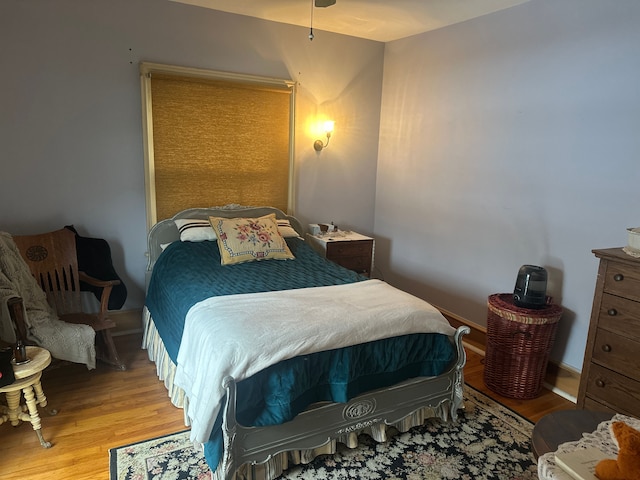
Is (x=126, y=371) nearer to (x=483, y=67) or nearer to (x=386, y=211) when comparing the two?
(x=386, y=211)

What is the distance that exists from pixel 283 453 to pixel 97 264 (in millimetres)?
2015

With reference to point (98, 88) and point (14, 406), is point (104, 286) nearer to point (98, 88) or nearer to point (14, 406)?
point (14, 406)

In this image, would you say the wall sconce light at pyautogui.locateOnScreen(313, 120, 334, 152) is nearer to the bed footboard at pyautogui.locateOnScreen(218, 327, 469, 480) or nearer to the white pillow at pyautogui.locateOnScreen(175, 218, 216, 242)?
the white pillow at pyautogui.locateOnScreen(175, 218, 216, 242)

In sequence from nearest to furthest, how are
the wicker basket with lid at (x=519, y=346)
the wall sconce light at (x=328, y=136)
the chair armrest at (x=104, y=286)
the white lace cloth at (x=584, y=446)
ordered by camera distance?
the white lace cloth at (x=584, y=446), the wicker basket with lid at (x=519, y=346), the chair armrest at (x=104, y=286), the wall sconce light at (x=328, y=136)

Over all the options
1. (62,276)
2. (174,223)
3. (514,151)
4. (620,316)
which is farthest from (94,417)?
(514,151)

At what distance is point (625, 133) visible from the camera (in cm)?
252

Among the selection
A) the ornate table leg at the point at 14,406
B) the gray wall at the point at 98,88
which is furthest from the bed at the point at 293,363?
the gray wall at the point at 98,88

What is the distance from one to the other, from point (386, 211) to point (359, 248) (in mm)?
686

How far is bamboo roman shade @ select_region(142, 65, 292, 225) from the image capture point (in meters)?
3.42

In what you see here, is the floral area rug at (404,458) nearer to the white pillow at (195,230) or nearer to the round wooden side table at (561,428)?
the round wooden side table at (561,428)

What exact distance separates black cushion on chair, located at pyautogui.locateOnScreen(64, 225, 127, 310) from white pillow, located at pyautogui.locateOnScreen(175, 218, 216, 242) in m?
0.55

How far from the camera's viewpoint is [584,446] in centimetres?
143

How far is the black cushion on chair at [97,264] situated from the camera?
314 centimetres

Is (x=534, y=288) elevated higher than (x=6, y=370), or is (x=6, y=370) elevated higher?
(x=534, y=288)
